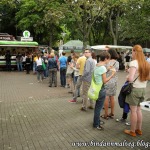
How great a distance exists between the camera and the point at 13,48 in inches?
971

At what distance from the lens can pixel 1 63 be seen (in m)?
24.0

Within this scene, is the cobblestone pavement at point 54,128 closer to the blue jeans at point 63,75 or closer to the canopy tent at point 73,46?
the blue jeans at point 63,75

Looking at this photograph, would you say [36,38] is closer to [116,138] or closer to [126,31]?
[126,31]

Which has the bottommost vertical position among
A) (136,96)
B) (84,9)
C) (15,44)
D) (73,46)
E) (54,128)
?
(54,128)

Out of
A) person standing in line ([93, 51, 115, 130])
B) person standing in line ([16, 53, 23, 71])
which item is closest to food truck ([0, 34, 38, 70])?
person standing in line ([16, 53, 23, 71])

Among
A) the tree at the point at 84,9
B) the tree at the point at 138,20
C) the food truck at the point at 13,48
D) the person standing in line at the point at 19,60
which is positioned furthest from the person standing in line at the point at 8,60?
the tree at the point at 138,20

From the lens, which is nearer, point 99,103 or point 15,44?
point 99,103

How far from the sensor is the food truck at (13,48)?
78.7 feet

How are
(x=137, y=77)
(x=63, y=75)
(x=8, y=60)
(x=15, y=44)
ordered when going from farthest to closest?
(x=15, y=44) < (x=8, y=60) < (x=63, y=75) < (x=137, y=77)

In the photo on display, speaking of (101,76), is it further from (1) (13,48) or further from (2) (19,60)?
(1) (13,48)

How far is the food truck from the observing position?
24000 mm

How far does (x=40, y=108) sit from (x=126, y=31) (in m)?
25.7

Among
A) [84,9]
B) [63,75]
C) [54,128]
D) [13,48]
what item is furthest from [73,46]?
[54,128]

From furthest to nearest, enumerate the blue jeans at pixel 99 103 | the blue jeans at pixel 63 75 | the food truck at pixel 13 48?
the food truck at pixel 13 48 < the blue jeans at pixel 63 75 < the blue jeans at pixel 99 103
